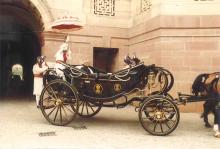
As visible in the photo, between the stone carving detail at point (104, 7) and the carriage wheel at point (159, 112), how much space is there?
19.6 ft

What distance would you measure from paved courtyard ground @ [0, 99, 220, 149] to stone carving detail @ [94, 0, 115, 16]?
4284mm

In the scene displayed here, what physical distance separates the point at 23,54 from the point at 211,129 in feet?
60.0

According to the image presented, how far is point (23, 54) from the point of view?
2531 cm

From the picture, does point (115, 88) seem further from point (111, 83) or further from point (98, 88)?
point (98, 88)

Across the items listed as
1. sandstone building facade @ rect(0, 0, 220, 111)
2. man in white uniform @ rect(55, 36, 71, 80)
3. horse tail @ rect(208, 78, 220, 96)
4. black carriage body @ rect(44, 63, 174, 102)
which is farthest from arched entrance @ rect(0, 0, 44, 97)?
horse tail @ rect(208, 78, 220, 96)

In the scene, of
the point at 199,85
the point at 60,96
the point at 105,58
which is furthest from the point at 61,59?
the point at 105,58

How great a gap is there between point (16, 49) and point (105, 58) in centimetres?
1296

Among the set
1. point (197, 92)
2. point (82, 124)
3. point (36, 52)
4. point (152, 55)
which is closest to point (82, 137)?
point (82, 124)

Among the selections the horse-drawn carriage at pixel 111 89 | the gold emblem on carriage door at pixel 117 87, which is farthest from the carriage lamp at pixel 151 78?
the gold emblem on carriage door at pixel 117 87

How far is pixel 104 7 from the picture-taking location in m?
13.3

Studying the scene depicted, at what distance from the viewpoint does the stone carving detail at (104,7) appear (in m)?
13.2

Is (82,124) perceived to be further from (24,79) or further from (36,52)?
(24,79)

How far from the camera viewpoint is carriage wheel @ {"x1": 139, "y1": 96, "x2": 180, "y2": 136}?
7816 millimetres

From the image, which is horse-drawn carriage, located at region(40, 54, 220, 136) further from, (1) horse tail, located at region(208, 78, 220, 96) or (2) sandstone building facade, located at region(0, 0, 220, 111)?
(2) sandstone building facade, located at region(0, 0, 220, 111)
